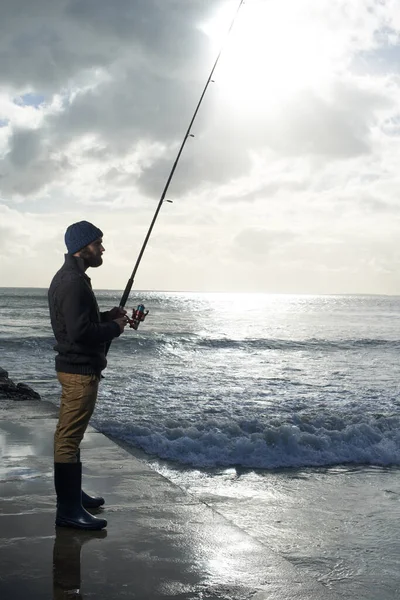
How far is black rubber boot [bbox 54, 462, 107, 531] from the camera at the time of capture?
11.6ft

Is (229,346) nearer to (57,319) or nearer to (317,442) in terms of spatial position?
(317,442)

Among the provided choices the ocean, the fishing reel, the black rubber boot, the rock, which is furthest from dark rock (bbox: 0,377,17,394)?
the black rubber boot

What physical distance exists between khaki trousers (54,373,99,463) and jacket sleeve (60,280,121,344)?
0.72 ft

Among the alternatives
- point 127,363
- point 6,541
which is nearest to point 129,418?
point 6,541

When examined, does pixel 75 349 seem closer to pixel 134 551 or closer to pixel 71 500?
pixel 71 500

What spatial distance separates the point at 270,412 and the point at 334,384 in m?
5.27

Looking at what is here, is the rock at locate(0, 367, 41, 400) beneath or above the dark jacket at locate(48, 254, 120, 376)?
beneath

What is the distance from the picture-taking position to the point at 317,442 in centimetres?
894

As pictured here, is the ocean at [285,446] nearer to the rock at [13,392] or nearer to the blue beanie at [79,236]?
the rock at [13,392]

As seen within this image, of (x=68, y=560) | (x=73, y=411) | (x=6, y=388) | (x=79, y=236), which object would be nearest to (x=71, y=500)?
(x=68, y=560)

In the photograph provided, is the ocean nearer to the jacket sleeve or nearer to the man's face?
the jacket sleeve

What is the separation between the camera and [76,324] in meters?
3.36

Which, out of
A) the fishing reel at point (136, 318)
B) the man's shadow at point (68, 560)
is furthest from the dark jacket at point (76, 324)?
the man's shadow at point (68, 560)

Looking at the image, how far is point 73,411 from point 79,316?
529 mm
